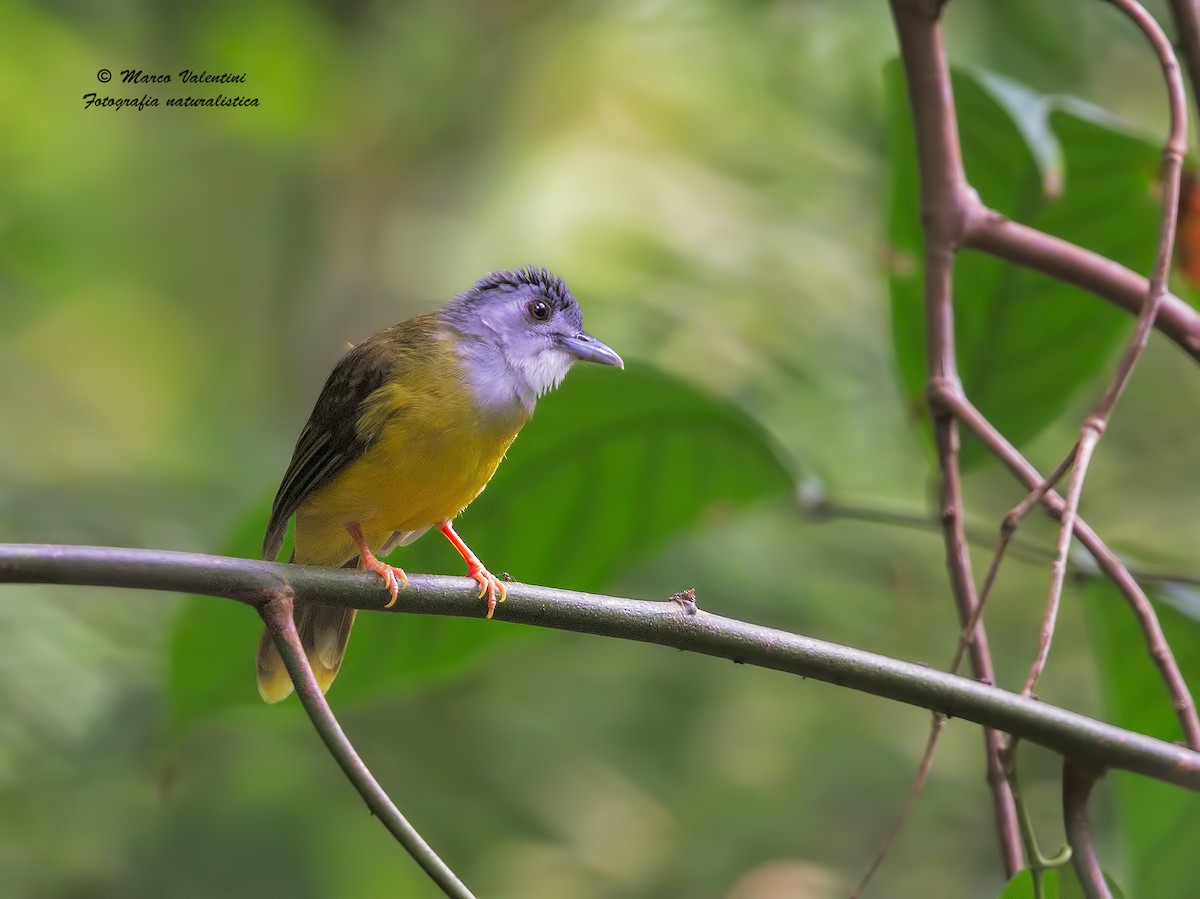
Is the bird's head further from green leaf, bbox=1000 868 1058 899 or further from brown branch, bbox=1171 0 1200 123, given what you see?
green leaf, bbox=1000 868 1058 899

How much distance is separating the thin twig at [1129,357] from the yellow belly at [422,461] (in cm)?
100

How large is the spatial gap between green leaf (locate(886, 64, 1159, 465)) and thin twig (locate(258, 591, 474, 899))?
5.60 ft

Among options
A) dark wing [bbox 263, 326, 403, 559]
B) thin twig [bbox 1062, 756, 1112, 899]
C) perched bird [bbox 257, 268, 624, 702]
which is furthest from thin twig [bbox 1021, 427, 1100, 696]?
dark wing [bbox 263, 326, 403, 559]

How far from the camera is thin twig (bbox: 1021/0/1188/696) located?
1.50m

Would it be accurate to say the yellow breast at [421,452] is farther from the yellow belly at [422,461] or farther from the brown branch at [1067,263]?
the brown branch at [1067,263]

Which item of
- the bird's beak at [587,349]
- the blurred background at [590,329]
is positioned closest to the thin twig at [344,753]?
the bird's beak at [587,349]

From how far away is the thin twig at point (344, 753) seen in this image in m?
1.14

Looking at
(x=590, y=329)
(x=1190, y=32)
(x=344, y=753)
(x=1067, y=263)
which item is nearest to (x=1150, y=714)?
(x=1067, y=263)

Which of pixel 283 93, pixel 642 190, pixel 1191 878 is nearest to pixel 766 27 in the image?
pixel 642 190

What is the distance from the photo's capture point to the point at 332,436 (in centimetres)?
235

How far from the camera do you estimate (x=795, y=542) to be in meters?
4.26

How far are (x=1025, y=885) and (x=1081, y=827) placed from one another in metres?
0.14

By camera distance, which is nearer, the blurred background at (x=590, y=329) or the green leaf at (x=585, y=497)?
the green leaf at (x=585, y=497)

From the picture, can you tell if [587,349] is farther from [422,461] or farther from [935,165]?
[935,165]
